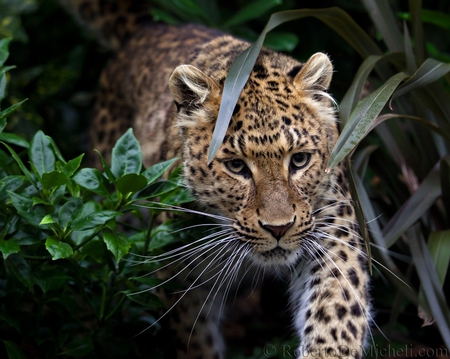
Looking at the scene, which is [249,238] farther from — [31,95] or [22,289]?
[31,95]

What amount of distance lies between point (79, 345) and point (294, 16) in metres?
2.48

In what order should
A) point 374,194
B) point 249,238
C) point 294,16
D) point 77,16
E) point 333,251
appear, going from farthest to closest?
point 77,16
point 374,194
point 294,16
point 333,251
point 249,238

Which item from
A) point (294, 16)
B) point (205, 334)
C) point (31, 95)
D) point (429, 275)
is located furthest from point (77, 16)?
point (429, 275)

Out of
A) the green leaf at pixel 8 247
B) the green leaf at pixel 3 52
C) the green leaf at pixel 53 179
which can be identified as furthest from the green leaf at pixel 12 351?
the green leaf at pixel 3 52

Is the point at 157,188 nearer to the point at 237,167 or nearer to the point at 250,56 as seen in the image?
the point at 237,167

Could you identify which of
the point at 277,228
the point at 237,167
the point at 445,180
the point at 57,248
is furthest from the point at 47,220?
the point at 445,180

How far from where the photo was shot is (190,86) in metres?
4.32

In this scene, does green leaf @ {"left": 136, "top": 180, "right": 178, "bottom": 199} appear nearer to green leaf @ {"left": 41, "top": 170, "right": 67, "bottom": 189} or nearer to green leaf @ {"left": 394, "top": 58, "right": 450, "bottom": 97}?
green leaf @ {"left": 41, "top": 170, "right": 67, "bottom": 189}

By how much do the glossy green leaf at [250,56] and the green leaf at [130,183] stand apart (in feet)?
1.41

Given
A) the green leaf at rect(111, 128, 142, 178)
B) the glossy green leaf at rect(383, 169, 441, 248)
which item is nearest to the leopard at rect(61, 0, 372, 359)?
the green leaf at rect(111, 128, 142, 178)

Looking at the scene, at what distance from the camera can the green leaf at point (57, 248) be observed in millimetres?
3805

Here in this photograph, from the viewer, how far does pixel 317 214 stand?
4.48m

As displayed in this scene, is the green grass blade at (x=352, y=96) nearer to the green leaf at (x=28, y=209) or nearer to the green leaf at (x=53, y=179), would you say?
the green leaf at (x=53, y=179)

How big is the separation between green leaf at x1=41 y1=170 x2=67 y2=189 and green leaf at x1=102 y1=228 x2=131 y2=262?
1.24 feet
